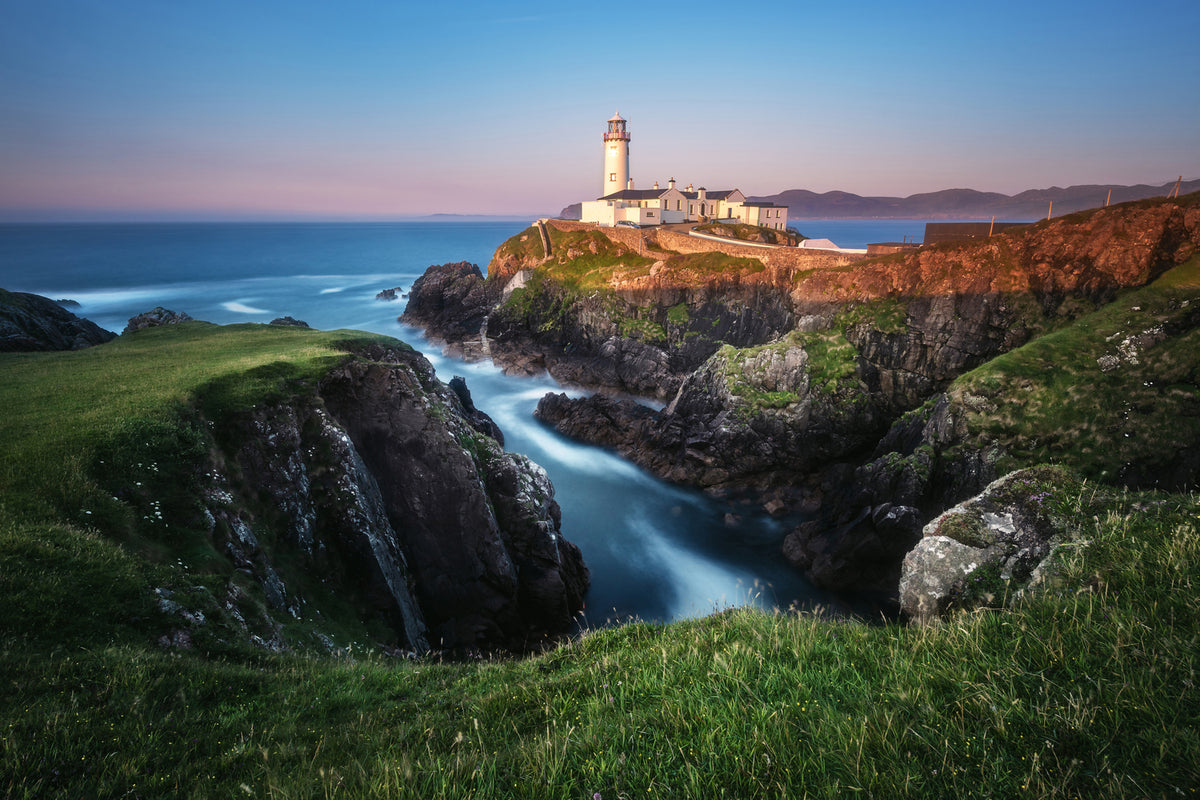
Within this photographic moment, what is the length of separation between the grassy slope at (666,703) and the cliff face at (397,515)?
5686 millimetres

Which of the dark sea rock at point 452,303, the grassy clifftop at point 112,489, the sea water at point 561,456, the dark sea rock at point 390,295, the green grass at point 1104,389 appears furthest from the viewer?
the dark sea rock at point 390,295

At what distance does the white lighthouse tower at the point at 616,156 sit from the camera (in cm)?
8306

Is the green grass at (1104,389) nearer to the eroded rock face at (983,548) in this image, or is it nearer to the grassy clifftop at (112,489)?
the eroded rock face at (983,548)

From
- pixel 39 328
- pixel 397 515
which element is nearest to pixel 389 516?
pixel 397 515

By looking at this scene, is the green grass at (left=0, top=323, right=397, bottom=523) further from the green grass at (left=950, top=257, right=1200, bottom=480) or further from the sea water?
the green grass at (left=950, top=257, right=1200, bottom=480)

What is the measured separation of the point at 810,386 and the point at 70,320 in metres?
54.1

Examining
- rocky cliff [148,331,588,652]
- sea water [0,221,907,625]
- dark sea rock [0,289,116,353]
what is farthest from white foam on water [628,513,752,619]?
dark sea rock [0,289,116,353]

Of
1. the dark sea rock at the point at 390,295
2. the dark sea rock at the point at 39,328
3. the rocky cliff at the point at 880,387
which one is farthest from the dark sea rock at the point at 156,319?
the dark sea rock at the point at 390,295

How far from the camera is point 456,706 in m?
6.21

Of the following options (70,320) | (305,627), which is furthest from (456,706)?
(70,320)

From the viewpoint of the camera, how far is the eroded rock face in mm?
8477

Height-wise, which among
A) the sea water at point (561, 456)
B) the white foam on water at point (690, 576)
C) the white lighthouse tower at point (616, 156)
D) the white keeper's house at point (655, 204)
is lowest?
the white foam on water at point (690, 576)

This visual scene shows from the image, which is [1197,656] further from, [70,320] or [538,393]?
[70,320]

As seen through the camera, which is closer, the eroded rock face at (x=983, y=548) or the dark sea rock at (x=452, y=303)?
the eroded rock face at (x=983, y=548)
